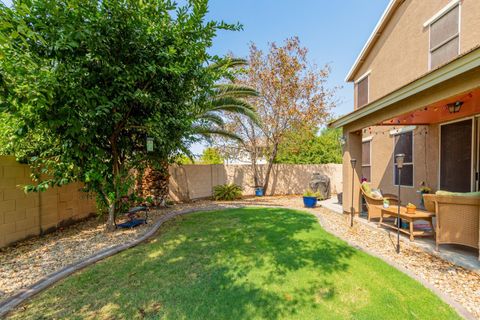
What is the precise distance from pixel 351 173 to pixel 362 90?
592 centimetres

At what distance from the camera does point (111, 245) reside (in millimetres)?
4836

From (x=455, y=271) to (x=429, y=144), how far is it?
528 cm

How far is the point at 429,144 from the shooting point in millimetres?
7508

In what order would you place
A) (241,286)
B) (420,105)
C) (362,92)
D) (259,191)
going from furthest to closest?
1. (259,191)
2. (362,92)
3. (420,105)
4. (241,286)

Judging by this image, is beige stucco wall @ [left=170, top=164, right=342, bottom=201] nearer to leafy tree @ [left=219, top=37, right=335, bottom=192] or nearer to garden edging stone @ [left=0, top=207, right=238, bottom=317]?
leafy tree @ [left=219, top=37, right=335, bottom=192]

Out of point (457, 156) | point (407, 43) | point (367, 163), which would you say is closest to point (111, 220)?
point (457, 156)

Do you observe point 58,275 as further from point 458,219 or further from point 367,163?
point 367,163

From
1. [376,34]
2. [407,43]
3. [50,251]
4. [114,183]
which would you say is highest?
[376,34]

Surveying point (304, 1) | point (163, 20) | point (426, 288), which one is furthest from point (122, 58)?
point (304, 1)

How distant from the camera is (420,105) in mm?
4461

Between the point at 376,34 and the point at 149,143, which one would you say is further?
the point at 376,34

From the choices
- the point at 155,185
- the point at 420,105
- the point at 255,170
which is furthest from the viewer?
the point at 255,170

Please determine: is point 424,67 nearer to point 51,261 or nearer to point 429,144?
point 429,144

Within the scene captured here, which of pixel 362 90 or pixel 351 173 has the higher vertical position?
pixel 362 90
